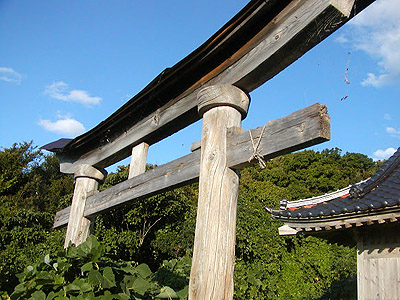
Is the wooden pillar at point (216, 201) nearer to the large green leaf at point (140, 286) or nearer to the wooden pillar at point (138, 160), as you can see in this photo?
the large green leaf at point (140, 286)

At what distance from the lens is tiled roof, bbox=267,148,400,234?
386 cm

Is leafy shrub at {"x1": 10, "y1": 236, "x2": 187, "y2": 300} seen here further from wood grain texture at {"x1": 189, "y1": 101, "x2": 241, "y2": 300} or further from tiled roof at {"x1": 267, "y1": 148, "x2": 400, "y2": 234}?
tiled roof at {"x1": 267, "y1": 148, "x2": 400, "y2": 234}

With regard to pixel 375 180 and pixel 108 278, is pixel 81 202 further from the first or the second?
pixel 375 180

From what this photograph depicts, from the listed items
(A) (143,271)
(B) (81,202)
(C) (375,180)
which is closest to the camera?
(A) (143,271)

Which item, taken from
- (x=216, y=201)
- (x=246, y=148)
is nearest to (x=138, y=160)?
(x=216, y=201)

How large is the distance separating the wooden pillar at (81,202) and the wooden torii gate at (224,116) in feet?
2.56

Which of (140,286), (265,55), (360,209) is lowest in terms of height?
(140,286)

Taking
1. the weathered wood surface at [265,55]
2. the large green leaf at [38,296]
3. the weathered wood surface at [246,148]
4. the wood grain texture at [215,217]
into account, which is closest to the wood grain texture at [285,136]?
the weathered wood surface at [246,148]

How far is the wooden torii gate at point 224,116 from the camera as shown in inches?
77.8

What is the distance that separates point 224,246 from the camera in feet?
7.04

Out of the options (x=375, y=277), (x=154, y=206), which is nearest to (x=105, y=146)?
(x=375, y=277)

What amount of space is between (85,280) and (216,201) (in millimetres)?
1136

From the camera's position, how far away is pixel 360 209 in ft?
13.1

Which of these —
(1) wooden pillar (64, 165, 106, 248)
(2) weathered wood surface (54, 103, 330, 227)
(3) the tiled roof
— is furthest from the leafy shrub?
(3) the tiled roof
